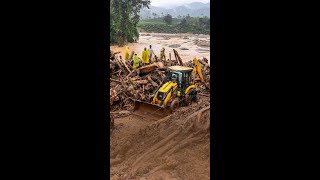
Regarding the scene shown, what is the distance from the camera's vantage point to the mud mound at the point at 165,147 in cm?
452

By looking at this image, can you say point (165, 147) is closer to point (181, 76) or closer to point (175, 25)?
point (181, 76)

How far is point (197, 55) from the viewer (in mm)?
6445

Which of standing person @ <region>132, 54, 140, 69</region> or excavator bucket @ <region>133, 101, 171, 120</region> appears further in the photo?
standing person @ <region>132, 54, 140, 69</region>

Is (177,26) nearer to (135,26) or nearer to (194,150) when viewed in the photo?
(135,26)

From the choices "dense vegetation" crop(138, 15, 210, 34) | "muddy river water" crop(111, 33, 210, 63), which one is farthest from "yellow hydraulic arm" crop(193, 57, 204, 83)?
"dense vegetation" crop(138, 15, 210, 34)

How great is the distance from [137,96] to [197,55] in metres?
1.52

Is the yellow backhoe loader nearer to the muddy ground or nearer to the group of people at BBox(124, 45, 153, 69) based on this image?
the muddy ground

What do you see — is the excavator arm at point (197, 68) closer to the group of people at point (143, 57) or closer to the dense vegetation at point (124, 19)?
the group of people at point (143, 57)

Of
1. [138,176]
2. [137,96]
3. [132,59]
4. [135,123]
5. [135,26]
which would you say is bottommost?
[138,176]

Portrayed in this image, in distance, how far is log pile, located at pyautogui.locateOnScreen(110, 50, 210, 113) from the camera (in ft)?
21.0

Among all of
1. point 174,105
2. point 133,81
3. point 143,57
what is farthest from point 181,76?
point 133,81

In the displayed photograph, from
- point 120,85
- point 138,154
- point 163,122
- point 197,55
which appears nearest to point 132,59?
point 120,85

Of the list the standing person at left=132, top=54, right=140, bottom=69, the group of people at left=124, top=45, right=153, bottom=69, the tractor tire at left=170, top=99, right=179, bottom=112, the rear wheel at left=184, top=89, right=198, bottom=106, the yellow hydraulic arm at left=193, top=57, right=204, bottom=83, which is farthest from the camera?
the standing person at left=132, top=54, right=140, bottom=69

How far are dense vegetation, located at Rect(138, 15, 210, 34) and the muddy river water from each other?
0.14m
